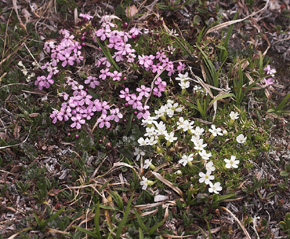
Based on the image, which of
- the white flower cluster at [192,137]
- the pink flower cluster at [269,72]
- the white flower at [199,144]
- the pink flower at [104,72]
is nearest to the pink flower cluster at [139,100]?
the white flower cluster at [192,137]

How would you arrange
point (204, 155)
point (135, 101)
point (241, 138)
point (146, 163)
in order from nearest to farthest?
point (204, 155) → point (146, 163) → point (241, 138) → point (135, 101)

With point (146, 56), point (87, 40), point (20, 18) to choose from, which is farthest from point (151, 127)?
point (20, 18)

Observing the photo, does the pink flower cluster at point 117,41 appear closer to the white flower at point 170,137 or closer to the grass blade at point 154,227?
the white flower at point 170,137

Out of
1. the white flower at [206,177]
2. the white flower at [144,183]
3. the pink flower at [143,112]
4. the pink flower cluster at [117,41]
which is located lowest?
the white flower at [144,183]

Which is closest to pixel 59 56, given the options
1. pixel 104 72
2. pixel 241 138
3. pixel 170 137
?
pixel 104 72

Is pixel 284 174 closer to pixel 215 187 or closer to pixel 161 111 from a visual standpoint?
pixel 215 187
